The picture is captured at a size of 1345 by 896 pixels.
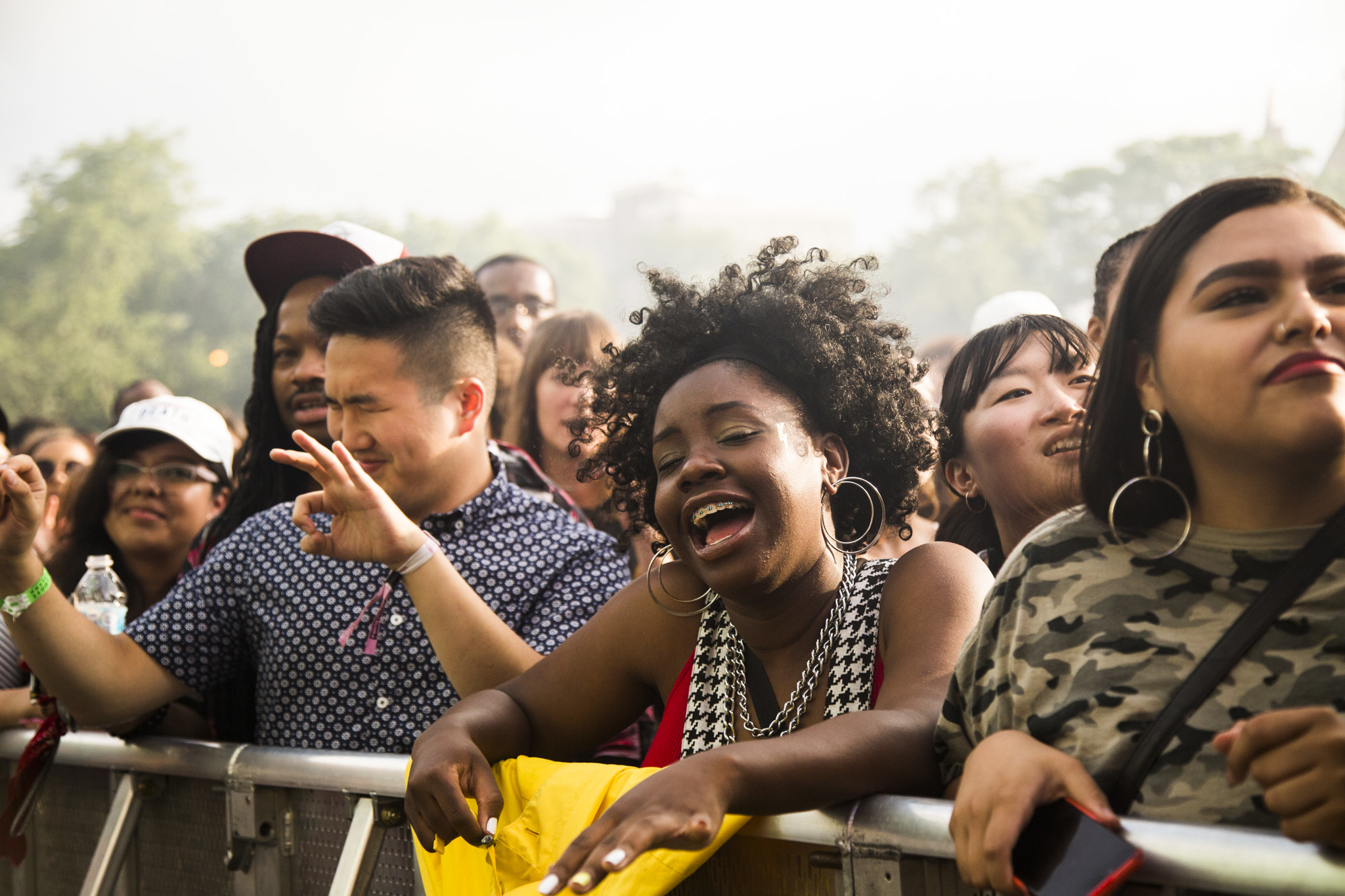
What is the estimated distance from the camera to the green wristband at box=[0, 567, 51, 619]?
2.96 metres

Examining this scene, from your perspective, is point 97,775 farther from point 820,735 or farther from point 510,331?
point 510,331

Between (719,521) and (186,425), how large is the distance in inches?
98.0

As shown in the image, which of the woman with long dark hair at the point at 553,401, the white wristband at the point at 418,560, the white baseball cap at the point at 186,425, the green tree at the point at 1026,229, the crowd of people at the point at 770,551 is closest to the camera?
the crowd of people at the point at 770,551

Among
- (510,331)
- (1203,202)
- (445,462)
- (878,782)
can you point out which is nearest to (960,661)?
(878,782)

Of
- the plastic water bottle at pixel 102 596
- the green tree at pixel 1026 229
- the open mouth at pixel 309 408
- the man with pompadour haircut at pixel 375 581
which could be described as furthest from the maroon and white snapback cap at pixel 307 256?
the green tree at pixel 1026 229

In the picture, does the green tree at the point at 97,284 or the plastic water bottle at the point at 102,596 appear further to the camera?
the green tree at the point at 97,284

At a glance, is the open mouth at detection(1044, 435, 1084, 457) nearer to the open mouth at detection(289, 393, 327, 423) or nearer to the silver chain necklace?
the silver chain necklace

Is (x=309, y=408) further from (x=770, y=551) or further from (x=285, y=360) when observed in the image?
(x=770, y=551)

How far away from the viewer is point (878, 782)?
1969 millimetres

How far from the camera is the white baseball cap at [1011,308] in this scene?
3.46m

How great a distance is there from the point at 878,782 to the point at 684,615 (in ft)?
2.57

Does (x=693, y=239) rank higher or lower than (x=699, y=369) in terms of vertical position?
lower

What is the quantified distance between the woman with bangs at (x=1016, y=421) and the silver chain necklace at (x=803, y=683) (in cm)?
62

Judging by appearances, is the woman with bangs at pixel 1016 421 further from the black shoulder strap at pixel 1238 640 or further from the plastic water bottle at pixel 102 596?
the plastic water bottle at pixel 102 596
